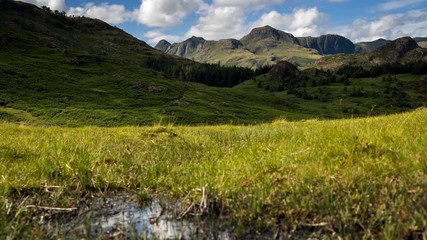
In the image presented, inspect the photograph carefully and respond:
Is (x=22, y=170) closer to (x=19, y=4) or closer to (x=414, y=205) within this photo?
(x=414, y=205)

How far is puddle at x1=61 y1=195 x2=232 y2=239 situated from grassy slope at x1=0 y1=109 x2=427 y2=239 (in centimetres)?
30

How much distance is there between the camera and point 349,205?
4621 millimetres

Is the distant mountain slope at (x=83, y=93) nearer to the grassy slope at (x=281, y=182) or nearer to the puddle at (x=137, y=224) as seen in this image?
the grassy slope at (x=281, y=182)

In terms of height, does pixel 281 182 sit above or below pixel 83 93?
below

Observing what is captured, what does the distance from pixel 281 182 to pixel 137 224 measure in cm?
220

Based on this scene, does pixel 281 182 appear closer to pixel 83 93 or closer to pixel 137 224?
pixel 137 224

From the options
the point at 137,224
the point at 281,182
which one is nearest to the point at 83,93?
the point at 281,182

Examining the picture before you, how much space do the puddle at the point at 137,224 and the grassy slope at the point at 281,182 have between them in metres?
0.30

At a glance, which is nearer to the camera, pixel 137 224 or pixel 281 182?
pixel 137 224

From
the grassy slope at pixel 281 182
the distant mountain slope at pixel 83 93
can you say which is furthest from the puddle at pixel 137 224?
the distant mountain slope at pixel 83 93

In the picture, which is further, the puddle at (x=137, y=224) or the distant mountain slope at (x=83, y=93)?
the distant mountain slope at (x=83, y=93)

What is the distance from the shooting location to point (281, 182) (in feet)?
18.6

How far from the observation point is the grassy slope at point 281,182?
4.30 meters

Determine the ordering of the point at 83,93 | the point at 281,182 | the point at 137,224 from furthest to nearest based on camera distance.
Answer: the point at 83,93 → the point at 281,182 → the point at 137,224
